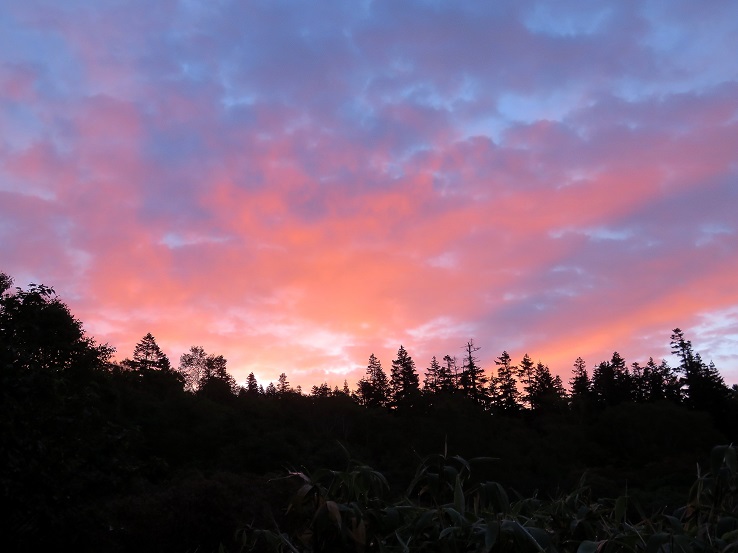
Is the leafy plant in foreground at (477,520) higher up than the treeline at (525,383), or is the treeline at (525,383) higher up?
the treeline at (525,383)

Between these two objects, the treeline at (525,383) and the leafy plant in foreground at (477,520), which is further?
the treeline at (525,383)

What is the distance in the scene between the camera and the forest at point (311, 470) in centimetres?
210

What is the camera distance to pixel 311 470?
1066 cm

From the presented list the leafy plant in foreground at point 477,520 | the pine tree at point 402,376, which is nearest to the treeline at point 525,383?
the pine tree at point 402,376

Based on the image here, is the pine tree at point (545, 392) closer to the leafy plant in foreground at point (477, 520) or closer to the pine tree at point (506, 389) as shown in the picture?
the pine tree at point (506, 389)

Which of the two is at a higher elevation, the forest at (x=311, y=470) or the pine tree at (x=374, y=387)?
the pine tree at (x=374, y=387)

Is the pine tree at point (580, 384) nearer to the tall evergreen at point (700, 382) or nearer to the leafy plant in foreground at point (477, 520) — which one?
the tall evergreen at point (700, 382)

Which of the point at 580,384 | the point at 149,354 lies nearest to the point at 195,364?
the point at 149,354

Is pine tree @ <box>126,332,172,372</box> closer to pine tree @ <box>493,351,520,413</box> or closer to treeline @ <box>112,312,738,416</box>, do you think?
treeline @ <box>112,312,738,416</box>

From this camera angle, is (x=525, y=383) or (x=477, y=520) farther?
(x=525, y=383)

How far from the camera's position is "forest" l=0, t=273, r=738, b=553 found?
210 cm

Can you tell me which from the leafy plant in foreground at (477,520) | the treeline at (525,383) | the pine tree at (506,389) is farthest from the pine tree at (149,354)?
the leafy plant in foreground at (477,520)

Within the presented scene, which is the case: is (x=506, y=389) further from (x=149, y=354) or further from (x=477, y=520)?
(x=477, y=520)

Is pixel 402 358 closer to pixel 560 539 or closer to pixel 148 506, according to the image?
pixel 148 506
